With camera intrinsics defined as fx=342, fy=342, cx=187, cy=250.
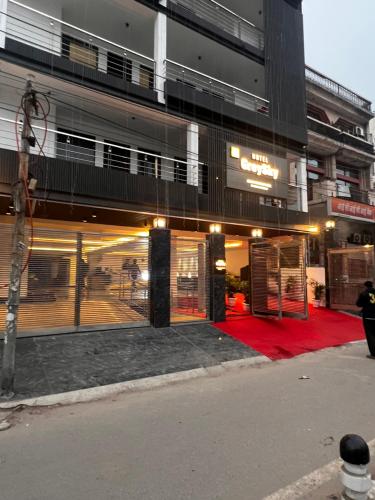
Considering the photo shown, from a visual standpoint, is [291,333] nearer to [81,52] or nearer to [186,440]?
[186,440]

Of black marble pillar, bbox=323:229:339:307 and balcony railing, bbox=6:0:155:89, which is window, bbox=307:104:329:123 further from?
balcony railing, bbox=6:0:155:89

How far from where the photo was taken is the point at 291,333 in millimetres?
10961

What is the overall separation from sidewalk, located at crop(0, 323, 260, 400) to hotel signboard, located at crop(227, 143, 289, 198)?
5594 millimetres

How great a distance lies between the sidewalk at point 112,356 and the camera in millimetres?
6371

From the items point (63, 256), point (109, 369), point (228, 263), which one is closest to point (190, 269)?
point (63, 256)

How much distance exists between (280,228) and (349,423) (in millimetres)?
9615

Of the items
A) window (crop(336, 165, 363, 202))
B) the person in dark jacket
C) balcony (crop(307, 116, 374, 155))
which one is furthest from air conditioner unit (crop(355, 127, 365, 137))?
the person in dark jacket

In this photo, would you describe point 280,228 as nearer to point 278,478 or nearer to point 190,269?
point 190,269

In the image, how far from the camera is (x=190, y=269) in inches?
449

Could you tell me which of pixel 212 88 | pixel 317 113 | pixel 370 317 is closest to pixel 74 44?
pixel 212 88

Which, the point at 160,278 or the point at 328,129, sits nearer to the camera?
the point at 160,278

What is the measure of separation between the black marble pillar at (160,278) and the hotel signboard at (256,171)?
11.2 ft

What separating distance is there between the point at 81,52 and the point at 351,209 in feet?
47.0

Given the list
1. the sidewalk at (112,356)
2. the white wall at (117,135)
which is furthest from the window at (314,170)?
the sidewalk at (112,356)
